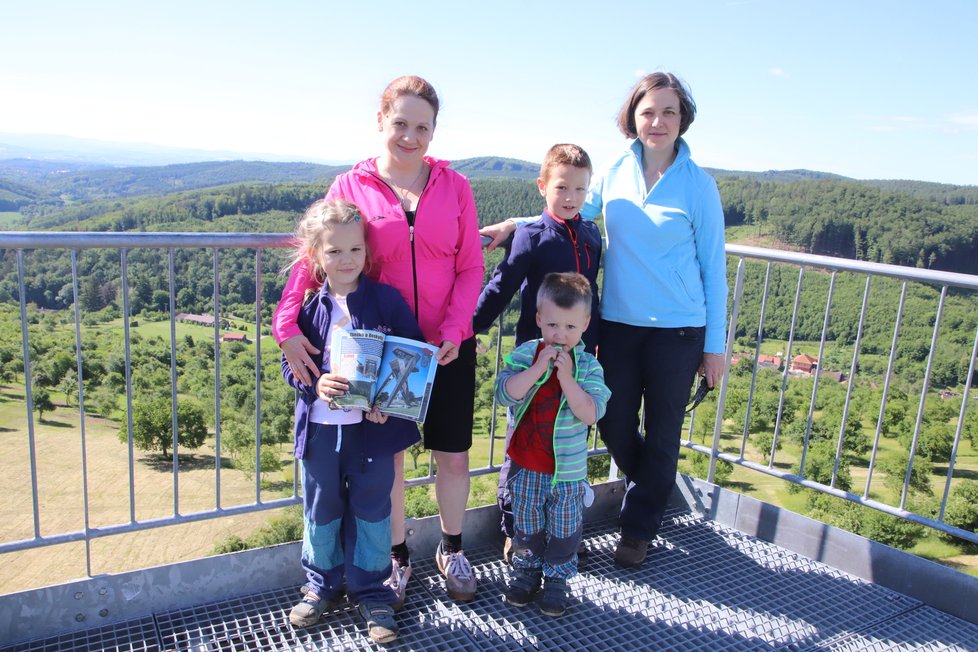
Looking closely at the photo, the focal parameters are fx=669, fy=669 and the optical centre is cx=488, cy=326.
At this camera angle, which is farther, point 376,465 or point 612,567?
point 612,567

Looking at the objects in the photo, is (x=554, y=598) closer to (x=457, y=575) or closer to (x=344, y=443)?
(x=457, y=575)

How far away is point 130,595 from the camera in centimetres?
239

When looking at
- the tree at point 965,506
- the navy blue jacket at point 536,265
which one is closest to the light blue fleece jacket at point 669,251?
the navy blue jacket at point 536,265

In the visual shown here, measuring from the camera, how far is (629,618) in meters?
2.62

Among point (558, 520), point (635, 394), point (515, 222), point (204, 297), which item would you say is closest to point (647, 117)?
point (515, 222)

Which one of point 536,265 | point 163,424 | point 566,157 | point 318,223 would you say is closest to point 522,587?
point 536,265

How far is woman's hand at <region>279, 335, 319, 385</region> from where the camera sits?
2320 mm

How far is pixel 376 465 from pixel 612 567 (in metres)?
1.28

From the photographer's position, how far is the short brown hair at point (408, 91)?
238 cm

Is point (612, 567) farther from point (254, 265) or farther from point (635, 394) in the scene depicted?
point (254, 265)

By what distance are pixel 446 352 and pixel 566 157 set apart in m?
0.92

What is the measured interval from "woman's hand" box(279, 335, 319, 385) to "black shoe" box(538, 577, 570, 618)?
1204mm

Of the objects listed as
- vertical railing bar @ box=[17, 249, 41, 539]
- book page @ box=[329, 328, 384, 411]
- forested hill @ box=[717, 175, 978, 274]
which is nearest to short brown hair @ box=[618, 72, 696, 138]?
book page @ box=[329, 328, 384, 411]

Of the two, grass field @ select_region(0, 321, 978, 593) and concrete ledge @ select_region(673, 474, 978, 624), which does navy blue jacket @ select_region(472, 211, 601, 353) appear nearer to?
concrete ledge @ select_region(673, 474, 978, 624)
